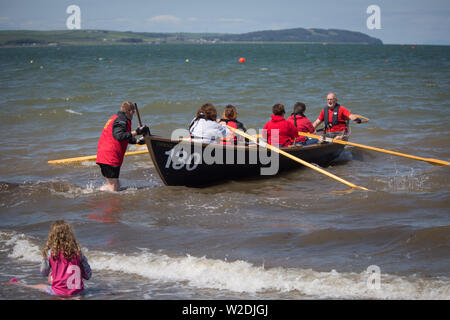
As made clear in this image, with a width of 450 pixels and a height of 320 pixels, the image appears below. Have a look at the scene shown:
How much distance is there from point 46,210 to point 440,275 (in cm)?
573

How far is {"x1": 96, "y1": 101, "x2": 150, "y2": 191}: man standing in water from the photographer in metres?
8.04

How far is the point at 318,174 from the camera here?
34.6ft

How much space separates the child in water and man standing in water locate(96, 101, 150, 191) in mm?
3589

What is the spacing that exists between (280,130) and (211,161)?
1581 mm

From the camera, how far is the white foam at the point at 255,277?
16.5 ft

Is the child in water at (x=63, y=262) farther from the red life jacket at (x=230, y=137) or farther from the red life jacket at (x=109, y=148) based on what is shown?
the red life jacket at (x=230, y=137)

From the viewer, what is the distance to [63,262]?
14.9ft

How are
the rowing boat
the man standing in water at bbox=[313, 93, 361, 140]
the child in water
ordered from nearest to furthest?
1. the child in water
2. the rowing boat
3. the man standing in water at bbox=[313, 93, 361, 140]

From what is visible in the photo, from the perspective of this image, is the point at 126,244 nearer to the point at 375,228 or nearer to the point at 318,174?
the point at 375,228

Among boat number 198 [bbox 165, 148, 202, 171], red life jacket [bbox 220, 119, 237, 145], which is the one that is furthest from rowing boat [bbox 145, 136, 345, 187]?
red life jacket [bbox 220, 119, 237, 145]

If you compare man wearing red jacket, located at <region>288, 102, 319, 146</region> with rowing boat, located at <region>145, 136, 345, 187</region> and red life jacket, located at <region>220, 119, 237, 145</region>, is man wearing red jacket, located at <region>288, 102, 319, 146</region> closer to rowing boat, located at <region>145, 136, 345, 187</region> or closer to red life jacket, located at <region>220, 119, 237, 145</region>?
rowing boat, located at <region>145, 136, 345, 187</region>

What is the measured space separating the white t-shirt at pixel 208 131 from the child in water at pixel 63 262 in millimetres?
4310

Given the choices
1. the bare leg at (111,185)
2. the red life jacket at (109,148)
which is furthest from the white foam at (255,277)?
the bare leg at (111,185)
